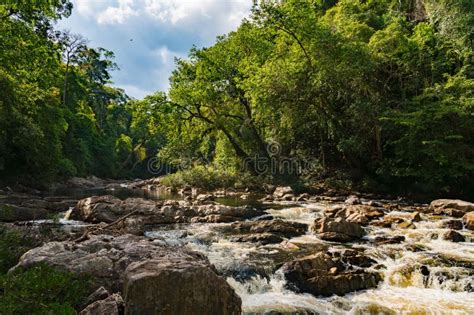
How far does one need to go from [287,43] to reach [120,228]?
57.9 ft

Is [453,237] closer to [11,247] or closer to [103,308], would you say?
[103,308]

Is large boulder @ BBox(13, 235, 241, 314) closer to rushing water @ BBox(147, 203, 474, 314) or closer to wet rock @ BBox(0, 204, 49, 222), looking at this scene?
rushing water @ BBox(147, 203, 474, 314)

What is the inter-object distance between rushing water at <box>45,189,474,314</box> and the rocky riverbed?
2 cm

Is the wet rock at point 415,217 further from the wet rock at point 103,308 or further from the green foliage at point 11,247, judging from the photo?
the green foliage at point 11,247

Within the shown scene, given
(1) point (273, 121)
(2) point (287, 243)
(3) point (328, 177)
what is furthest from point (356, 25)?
(2) point (287, 243)

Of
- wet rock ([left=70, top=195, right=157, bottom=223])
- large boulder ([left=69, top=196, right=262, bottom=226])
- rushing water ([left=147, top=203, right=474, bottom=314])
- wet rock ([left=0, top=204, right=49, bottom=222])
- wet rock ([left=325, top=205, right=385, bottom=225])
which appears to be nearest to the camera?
rushing water ([left=147, top=203, right=474, bottom=314])

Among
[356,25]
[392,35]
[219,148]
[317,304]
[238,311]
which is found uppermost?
[356,25]

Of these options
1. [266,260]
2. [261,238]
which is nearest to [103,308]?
[266,260]

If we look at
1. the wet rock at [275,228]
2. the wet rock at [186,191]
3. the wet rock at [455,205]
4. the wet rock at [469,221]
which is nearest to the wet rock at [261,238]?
the wet rock at [275,228]

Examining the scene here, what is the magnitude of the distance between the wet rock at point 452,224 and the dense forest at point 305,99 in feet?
19.8

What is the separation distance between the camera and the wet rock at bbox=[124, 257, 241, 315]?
144 inches

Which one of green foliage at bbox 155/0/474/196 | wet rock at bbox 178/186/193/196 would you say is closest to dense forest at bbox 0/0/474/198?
green foliage at bbox 155/0/474/196

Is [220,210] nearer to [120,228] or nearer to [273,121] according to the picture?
[120,228]

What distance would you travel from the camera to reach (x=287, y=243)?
29.0ft
